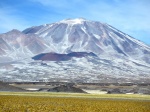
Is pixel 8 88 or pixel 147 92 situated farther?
pixel 147 92

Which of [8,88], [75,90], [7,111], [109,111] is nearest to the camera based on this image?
[7,111]

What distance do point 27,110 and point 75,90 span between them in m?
88.4

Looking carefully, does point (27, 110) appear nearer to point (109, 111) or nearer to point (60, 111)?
point (60, 111)

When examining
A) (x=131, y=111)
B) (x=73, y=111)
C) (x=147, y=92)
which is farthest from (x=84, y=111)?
(x=147, y=92)

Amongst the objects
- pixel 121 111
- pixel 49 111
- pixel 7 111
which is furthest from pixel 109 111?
pixel 7 111

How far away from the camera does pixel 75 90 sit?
115312 mm

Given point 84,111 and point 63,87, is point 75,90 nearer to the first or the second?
point 63,87

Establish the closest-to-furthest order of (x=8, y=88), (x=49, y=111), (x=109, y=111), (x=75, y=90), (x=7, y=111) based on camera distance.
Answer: (x=7, y=111), (x=49, y=111), (x=109, y=111), (x=8, y=88), (x=75, y=90)

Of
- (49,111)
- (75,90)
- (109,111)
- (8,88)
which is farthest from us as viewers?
(75,90)

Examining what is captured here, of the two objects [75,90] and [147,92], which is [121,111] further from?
[147,92]

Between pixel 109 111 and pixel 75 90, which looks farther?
pixel 75 90

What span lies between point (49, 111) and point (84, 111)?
2.92 m

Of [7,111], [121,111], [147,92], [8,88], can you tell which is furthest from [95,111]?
[147,92]

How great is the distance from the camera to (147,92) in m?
122
